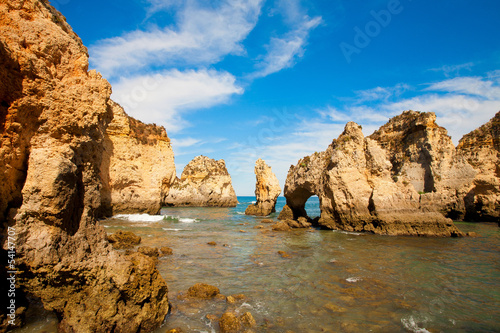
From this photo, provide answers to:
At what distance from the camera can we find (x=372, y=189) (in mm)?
19531

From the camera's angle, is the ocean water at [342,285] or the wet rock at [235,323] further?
the ocean water at [342,285]

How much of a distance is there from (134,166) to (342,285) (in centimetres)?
2374

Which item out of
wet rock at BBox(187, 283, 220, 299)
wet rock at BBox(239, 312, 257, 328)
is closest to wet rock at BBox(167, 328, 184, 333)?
wet rock at BBox(239, 312, 257, 328)

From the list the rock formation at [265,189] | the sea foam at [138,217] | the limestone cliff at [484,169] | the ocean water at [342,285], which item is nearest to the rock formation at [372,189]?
the limestone cliff at [484,169]

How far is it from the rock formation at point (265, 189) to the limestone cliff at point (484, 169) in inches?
885

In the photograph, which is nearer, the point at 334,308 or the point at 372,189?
the point at 334,308

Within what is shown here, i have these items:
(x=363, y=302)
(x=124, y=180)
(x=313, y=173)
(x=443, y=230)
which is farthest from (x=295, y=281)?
(x=124, y=180)

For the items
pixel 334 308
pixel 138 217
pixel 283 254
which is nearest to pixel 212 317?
pixel 334 308

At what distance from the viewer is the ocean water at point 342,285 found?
19.5ft

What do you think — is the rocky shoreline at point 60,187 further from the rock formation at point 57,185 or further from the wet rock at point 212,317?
the wet rock at point 212,317

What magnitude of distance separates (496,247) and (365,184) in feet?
25.8

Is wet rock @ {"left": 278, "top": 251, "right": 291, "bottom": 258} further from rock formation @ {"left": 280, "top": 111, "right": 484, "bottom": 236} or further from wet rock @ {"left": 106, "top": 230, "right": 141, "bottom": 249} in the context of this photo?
rock formation @ {"left": 280, "top": 111, "right": 484, "bottom": 236}

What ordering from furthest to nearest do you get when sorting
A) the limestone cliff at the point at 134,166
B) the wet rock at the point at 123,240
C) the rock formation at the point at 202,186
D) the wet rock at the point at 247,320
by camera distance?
the rock formation at the point at 202,186 → the limestone cliff at the point at 134,166 → the wet rock at the point at 123,240 → the wet rock at the point at 247,320

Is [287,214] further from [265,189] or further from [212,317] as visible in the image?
[212,317]
